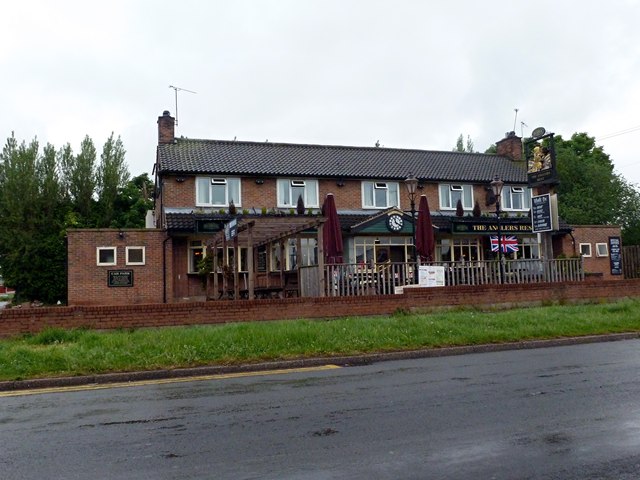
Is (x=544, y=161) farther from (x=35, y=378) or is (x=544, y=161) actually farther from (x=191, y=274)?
(x=35, y=378)

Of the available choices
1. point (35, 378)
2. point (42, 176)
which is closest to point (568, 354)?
point (35, 378)

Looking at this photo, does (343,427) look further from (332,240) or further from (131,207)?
(131,207)

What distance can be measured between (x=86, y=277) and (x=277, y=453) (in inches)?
830

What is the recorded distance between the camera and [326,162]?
1235 inches

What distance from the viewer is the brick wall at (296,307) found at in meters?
13.0

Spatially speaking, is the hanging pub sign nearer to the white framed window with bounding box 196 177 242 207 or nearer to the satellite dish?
the satellite dish

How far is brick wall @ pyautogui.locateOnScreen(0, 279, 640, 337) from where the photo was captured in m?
13.0

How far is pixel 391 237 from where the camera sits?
2930 centimetres

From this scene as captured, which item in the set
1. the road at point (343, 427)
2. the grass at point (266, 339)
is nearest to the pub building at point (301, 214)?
the grass at point (266, 339)

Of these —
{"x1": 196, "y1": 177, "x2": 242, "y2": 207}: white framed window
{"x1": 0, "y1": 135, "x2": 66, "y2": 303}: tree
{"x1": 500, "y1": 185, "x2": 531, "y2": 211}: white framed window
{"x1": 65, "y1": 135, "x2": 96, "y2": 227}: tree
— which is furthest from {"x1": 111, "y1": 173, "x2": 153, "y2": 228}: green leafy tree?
{"x1": 500, "y1": 185, "x2": 531, "y2": 211}: white framed window

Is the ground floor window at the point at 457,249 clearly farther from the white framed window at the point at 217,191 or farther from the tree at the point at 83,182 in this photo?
the tree at the point at 83,182

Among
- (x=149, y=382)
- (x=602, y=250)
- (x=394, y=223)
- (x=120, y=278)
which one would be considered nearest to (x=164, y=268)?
(x=120, y=278)

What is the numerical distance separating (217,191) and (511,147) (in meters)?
18.8

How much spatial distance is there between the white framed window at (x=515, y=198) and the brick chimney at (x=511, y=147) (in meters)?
3.49
